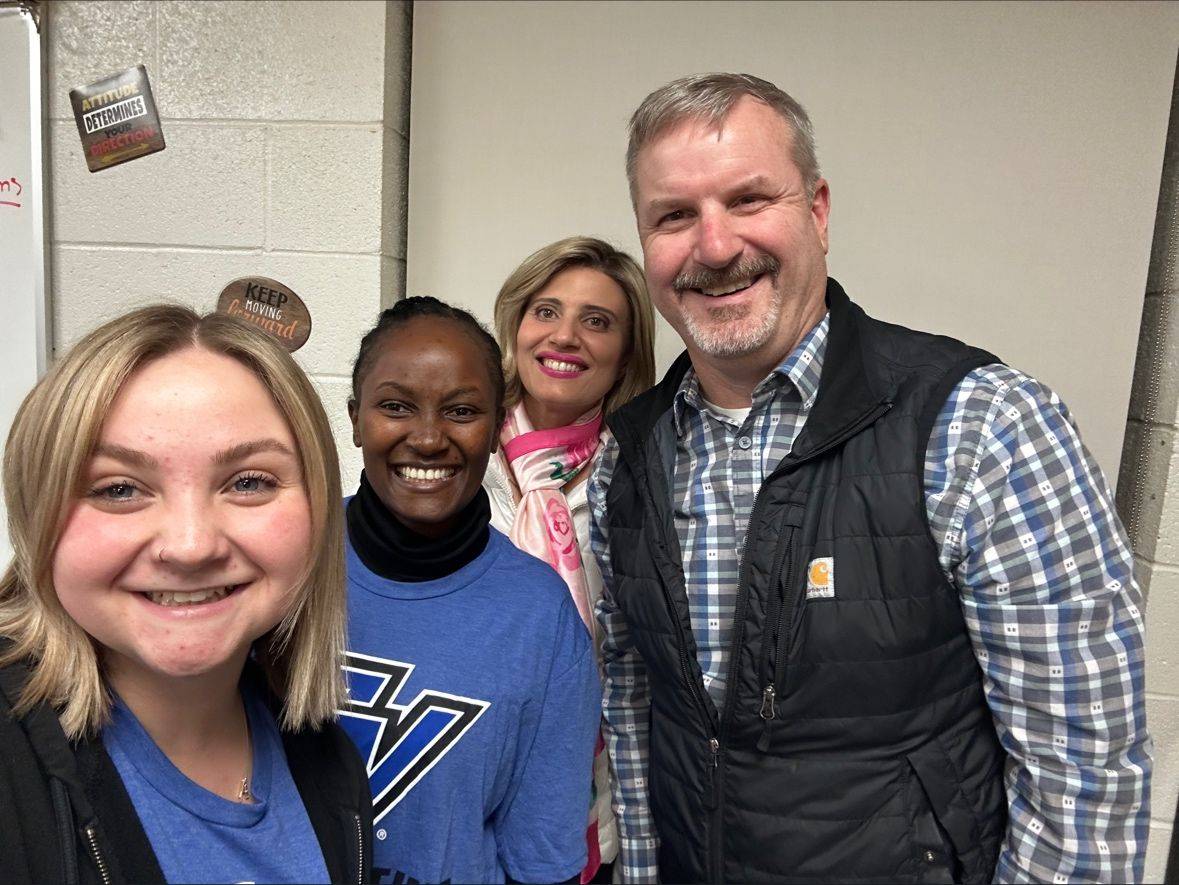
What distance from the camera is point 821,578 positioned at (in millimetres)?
981

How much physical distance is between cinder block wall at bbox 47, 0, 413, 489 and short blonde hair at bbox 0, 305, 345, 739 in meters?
1.15

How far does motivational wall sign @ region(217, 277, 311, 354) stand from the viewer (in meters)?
1.82

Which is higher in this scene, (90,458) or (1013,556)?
(90,458)

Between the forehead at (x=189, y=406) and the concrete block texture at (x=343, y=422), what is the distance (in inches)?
46.8

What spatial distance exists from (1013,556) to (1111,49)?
146cm

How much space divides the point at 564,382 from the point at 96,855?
1.08m

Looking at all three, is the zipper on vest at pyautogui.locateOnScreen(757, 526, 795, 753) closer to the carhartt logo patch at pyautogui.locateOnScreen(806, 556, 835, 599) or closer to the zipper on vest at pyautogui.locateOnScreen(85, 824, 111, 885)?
the carhartt logo patch at pyautogui.locateOnScreen(806, 556, 835, 599)

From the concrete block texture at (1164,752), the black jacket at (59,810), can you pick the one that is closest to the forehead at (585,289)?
the black jacket at (59,810)

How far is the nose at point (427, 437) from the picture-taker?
1078mm

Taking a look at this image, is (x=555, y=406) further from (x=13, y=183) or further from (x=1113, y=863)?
(x=13, y=183)

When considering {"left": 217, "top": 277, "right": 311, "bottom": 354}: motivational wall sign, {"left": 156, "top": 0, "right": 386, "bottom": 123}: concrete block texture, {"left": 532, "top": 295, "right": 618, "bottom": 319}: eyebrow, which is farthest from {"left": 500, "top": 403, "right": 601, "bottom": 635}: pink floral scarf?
{"left": 156, "top": 0, "right": 386, "bottom": 123}: concrete block texture

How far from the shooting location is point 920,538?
953 millimetres

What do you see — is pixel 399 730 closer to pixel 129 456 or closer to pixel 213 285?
pixel 129 456

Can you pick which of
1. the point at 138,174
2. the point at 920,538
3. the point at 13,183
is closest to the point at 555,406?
the point at 920,538
